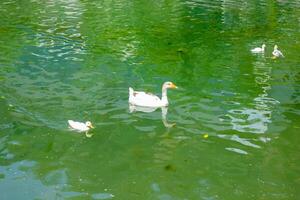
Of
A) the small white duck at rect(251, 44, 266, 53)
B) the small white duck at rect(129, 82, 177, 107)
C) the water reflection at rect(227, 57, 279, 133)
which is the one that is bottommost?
the small white duck at rect(251, 44, 266, 53)

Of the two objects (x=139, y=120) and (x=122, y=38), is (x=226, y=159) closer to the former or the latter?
(x=139, y=120)

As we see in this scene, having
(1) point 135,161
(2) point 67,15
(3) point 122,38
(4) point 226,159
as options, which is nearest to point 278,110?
(4) point 226,159

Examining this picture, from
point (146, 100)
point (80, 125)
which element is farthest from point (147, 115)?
point (80, 125)

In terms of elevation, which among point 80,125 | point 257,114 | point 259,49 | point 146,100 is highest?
point 80,125

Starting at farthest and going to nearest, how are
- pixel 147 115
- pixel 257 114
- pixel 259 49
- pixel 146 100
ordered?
pixel 259 49, pixel 146 100, pixel 147 115, pixel 257 114

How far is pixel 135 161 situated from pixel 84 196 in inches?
97.0

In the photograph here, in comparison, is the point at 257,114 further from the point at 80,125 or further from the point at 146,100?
the point at 80,125

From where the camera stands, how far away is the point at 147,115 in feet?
60.6

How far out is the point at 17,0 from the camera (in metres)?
49.3

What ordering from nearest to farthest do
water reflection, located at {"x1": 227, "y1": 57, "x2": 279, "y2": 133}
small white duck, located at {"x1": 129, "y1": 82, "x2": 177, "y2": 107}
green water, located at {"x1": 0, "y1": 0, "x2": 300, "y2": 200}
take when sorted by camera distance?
green water, located at {"x1": 0, "y1": 0, "x2": 300, "y2": 200}
water reflection, located at {"x1": 227, "y1": 57, "x2": 279, "y2": 133}
small white duck, located at {"x1": 129, "y1": 82, "x2": 177, "y2": 107}

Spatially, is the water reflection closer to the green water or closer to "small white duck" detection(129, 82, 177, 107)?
the green water

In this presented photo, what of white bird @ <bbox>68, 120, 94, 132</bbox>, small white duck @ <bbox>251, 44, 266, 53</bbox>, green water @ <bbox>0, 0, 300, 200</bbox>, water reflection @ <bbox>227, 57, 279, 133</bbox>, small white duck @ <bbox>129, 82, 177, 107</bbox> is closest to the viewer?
green water @ <bbox>0, 0, 300, 200</bbox>

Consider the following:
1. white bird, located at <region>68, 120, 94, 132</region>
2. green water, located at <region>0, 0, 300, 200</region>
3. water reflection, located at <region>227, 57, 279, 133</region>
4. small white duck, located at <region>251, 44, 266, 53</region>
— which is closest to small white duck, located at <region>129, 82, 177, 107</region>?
green water, located at <region>0, 0, 300, 200</region>

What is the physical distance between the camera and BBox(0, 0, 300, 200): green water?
1328 centimetres
